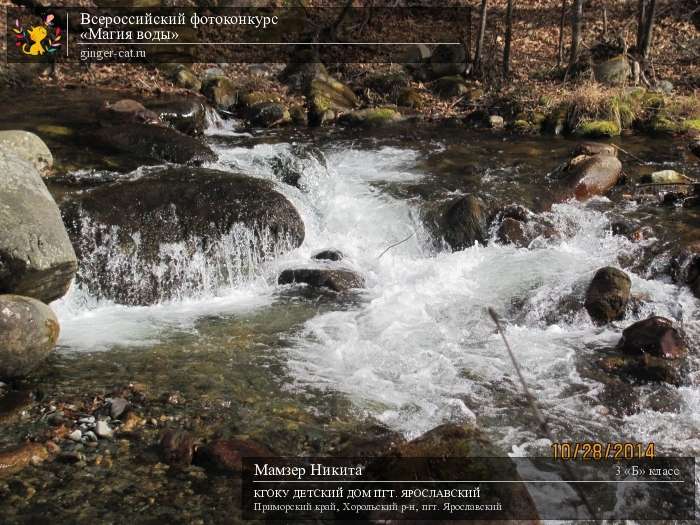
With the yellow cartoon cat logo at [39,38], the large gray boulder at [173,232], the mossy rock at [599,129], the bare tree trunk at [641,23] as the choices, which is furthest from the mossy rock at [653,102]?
the yellow cartoon cat logo at [39,38]

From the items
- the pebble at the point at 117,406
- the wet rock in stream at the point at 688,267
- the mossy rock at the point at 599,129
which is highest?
the mossy rock at the point at 599,129

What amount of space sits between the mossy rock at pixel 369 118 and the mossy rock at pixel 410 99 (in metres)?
1.50

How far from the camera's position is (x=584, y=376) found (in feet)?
20.8

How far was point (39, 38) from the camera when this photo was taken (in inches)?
693

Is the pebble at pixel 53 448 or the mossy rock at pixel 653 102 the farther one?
the mossy rock at pixel 653 102

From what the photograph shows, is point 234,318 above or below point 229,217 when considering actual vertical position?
below

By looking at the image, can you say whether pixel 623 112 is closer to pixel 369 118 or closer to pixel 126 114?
pixel 369 118

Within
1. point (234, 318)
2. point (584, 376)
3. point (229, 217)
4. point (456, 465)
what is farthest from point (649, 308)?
point (229, 217)

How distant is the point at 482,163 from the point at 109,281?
768 cm

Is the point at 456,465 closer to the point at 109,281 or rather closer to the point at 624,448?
the point at 624,448

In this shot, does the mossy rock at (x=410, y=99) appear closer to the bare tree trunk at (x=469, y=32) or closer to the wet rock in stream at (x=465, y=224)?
the bare tree trunk at (x=469, y=32)

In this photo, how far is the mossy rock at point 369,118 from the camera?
1589 centimetres

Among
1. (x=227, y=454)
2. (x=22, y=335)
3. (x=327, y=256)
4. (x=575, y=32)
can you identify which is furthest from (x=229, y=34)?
(x=227, y=454)

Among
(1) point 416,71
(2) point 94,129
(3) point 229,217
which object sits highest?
(1) point 416,71
